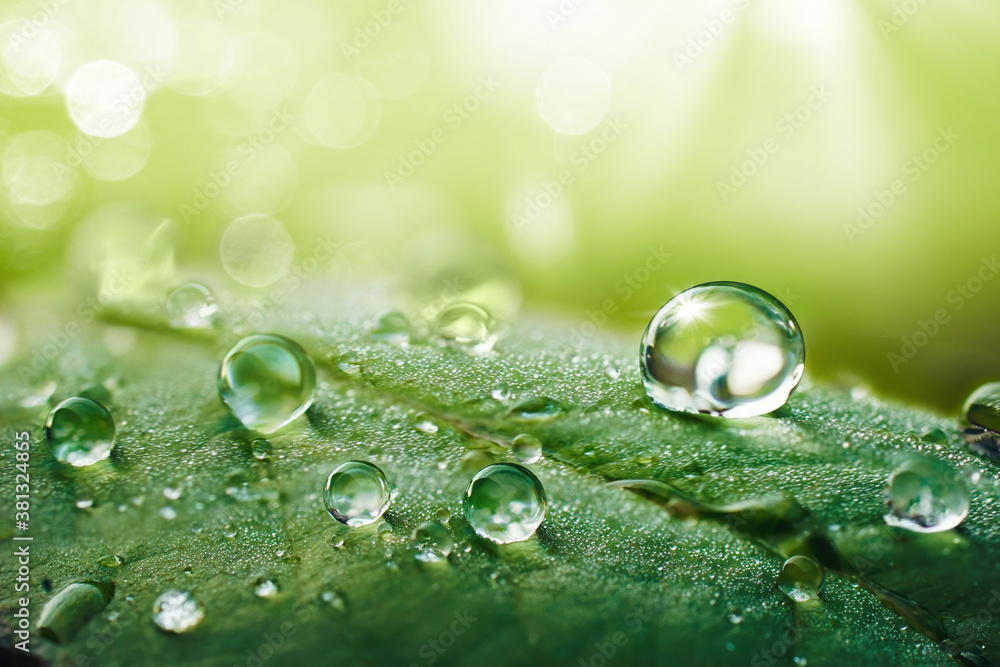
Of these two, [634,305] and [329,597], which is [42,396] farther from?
[634,305]

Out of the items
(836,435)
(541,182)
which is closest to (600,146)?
(541,182)

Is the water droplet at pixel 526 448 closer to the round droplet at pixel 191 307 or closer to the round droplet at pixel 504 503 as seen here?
the round droplet at pixel 504 503

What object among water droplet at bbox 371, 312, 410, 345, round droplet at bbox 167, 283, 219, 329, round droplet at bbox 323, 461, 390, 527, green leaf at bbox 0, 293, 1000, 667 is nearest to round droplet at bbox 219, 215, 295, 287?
round droplet at bbox 167, 283, 219, 329

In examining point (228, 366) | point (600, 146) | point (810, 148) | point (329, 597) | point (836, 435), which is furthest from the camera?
point (600, 146)

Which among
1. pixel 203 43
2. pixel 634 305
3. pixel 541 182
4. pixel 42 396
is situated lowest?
pixel 42 396

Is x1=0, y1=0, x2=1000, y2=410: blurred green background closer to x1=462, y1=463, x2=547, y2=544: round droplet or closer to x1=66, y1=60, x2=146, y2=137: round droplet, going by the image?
x1=66, y1=60, x2=146, y2=137: round droplet

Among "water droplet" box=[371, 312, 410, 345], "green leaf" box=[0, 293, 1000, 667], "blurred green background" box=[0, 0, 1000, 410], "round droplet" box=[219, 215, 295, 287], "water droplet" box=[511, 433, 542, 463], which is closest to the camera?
"green leaf" box=[0, 293, 1000, 667]

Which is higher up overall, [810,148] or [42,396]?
[810,148]
